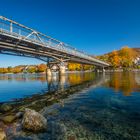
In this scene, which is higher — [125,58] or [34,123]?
[125,58]

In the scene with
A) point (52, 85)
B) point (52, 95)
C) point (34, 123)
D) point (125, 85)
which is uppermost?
point (125, 85)

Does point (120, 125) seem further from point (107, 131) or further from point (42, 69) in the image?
point (42, 69)

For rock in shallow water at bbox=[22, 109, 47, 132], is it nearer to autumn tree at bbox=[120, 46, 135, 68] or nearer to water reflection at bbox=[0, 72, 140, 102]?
water reflection at bbox=[0, 72, 140, 102]

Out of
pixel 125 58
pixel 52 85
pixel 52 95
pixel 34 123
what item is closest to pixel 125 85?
pixel 52 95

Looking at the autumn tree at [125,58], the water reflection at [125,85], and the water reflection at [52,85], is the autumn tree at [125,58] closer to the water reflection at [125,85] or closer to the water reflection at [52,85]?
the water reflection at [52,85]

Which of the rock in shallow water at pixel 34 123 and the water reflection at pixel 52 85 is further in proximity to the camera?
the water reflection at pixel 52 85

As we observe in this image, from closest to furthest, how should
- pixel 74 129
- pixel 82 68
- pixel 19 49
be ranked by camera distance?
pixel 74 129 → pixel 19 49 → pixel 82 68

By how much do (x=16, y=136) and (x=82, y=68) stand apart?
172843 millimetres

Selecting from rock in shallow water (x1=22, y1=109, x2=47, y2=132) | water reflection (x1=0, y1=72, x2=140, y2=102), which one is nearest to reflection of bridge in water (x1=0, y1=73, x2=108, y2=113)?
water reflection (x1=0, y1=72, x2=140, y2=102)

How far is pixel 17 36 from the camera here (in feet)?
121

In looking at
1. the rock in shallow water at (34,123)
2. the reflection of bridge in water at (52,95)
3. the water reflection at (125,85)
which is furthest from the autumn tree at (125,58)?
the rock in shallow water at (34,123)

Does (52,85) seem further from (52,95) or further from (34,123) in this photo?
(34,123)

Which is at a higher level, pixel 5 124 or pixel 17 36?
pixel 17 36

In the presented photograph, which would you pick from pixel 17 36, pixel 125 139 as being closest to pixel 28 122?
pixel 125 139
